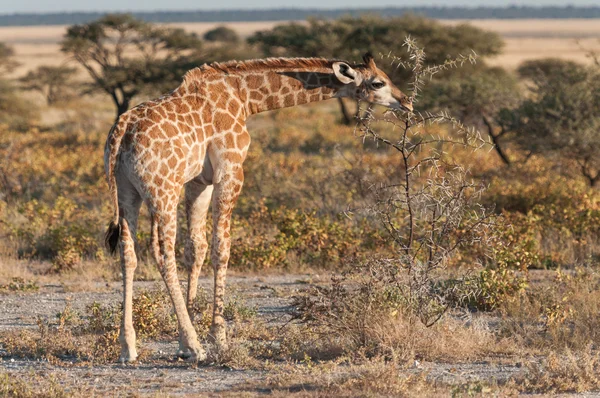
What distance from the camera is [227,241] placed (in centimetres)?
767

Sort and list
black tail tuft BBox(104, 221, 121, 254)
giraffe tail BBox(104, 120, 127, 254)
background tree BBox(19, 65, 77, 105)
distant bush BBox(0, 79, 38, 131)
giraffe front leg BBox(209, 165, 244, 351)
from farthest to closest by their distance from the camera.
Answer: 1. background tree BBox(19, 65, 77, 105)
2. distant bush BBox(0, 79, 38, 131)
3. giraffe front leg BBox(209, 165, 244, 351)
4. black tail tuft BBox(104, 221, 121, 254)
5. giraffe tail BBox(104, 120, 127, 254)

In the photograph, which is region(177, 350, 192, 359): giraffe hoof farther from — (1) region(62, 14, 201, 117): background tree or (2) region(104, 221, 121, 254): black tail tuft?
(1) region(62, 14, 201, 117): background tree

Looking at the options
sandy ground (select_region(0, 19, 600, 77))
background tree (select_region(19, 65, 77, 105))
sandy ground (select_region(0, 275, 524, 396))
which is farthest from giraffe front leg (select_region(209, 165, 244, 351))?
background tree (select_region(19, 65, 77, 105))

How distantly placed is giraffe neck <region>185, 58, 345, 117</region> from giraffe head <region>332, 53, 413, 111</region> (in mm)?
146

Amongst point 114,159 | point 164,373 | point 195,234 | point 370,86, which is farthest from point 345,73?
point 164,373

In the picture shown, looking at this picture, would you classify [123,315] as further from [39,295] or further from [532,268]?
[532,268]

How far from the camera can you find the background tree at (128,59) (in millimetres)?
26359

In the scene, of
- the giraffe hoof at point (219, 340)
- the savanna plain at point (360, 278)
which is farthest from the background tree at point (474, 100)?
the giraffe hoof at point (219, 340)

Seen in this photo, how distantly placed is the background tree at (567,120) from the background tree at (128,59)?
11583 millimetres

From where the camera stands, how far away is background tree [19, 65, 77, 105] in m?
39.7

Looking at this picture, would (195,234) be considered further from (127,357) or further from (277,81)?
(277,81)

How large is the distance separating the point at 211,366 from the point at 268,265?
3933 millimetres

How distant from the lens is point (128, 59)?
28.0 meters

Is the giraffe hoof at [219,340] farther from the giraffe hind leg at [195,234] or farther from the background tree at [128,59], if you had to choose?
the background tree at [128,59]
